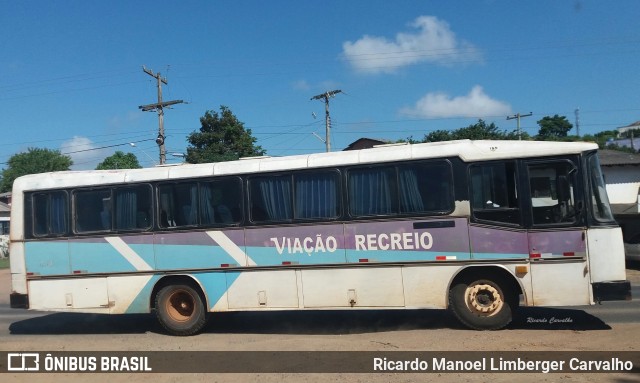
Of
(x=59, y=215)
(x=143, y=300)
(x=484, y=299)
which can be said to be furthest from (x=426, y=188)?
(x=59, y=215)

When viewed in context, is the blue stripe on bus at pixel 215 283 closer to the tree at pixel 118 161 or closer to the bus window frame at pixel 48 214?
the bus window frame at pixel 48 214

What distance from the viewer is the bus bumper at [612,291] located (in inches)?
302

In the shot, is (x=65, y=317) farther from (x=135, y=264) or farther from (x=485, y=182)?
(x=485, y=182)

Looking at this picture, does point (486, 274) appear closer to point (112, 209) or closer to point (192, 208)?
point (192, 208)

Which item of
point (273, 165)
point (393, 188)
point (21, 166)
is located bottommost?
point (393, 188)

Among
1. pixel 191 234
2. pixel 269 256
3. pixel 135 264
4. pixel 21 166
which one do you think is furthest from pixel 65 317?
pixel 21 166

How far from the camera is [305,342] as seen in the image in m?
8.23

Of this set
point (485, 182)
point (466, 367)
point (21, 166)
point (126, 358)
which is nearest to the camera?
point (466, 367)

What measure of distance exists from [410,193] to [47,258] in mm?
6876

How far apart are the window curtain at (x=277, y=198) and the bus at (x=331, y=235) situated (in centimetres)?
2

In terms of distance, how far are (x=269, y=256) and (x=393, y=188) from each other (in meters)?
2.41

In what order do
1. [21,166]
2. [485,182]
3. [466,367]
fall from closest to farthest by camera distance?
[466,367] → [485,182] → [21,166]

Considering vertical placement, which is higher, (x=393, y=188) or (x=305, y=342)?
(x=393, y=188)

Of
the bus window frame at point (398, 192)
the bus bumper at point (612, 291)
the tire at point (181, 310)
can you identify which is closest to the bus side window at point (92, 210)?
the tire at point (181, 310)
